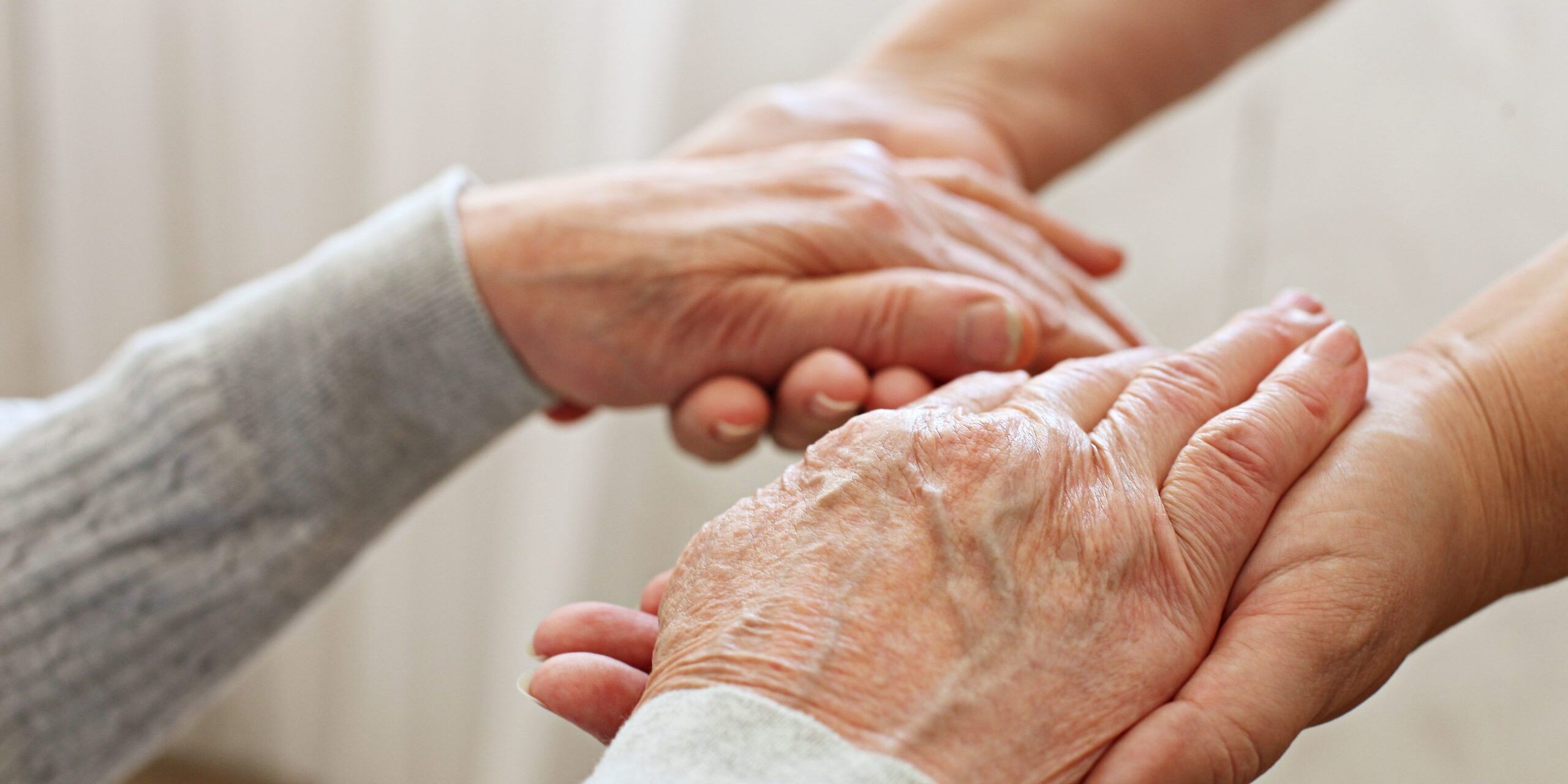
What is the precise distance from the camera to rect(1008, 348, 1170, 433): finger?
56cm

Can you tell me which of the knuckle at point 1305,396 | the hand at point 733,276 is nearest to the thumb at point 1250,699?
the knuckle at point 1305,396

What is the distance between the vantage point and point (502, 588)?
5.05 feet

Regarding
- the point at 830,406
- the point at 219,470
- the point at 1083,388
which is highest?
the point at 1083,388

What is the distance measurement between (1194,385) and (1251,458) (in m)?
0.07

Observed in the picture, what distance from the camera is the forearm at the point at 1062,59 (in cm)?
100

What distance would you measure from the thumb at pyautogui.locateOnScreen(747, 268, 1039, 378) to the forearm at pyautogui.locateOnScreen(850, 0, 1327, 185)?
0.30 metres

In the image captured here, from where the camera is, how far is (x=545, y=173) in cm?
140

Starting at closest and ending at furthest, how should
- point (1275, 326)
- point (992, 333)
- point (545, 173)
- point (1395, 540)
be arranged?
1. point (1395, 540)
2. point (1275, 326)
3. point (992, 333)
4. point (545, 173)

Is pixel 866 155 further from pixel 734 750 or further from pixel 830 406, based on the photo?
pixel 734 750

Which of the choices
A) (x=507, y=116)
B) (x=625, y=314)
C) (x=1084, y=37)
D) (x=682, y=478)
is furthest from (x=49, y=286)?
(x=1084, y=37)

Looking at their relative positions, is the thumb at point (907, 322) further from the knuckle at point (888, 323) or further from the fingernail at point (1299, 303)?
the fingernail at point (1299, 303)

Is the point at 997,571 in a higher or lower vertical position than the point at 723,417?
higher

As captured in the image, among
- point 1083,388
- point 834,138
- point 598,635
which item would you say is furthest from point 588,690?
point 834,138

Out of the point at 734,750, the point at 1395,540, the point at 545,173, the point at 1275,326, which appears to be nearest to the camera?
the point at 734,750
